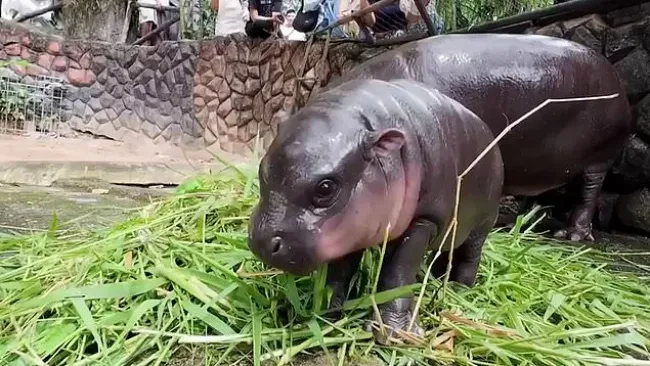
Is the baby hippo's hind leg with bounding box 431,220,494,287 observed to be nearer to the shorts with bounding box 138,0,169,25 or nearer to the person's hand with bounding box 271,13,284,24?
the person's hand with bounding box 271,13,284,24

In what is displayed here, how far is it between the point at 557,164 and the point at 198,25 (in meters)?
6.97

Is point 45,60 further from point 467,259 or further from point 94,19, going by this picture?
point 467,259

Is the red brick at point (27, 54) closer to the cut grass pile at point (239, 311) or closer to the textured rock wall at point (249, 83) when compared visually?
the textured rock wall at point (249, 83)

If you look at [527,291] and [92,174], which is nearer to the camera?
[527,291]

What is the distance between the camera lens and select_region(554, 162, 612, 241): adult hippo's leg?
2.86m

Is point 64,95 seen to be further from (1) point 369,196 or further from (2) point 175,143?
(1) point 369,196

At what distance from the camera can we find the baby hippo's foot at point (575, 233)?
9.24 feet

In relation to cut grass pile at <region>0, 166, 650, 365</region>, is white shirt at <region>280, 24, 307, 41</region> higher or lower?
higher

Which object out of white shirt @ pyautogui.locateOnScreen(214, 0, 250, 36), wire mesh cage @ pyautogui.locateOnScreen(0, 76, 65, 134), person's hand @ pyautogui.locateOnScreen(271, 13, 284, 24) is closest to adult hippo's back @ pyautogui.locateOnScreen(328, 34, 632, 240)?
person's hand @ pyautogui.locateOnScreen(271, 13, 284, 24)

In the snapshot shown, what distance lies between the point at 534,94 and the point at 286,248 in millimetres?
1567

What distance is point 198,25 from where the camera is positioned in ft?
29.3

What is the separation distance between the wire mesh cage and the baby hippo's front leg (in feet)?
25.5

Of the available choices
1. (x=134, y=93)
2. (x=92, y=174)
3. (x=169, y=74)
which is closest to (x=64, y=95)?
(x=134, y=93)

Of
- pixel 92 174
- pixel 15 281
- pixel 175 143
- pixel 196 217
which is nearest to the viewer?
pixel 15 281
